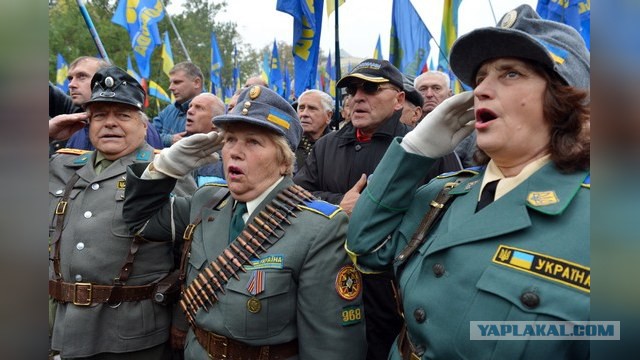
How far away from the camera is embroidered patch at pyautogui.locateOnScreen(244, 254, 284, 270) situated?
2689 mm

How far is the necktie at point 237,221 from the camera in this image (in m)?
2.96

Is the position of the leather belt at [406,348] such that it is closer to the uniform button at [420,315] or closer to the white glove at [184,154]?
the uniform button at [420,315]

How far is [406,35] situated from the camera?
738 cm

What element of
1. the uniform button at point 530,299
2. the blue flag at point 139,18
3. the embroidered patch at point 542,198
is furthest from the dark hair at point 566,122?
the blue flag at point 139,18

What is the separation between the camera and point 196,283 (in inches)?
111

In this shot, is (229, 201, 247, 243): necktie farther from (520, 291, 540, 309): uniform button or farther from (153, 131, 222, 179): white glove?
(520, 291, 540, 309): uniform button

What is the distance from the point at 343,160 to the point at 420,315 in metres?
2.12

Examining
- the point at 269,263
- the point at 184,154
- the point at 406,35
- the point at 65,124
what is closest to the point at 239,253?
the point at 269,263

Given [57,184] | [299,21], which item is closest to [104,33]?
[299,21]

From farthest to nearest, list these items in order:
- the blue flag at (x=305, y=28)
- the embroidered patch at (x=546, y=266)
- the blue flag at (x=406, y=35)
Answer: the blue flag at (x=406, y=35) < the blue flag at (x=305, y=28) < the embroidered patch at (x=546, y=266)

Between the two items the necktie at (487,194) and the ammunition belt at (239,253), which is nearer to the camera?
the necktie at (487,194)

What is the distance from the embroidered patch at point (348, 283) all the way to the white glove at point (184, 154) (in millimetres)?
1181

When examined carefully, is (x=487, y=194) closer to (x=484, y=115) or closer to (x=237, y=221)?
(x=484, y=115)

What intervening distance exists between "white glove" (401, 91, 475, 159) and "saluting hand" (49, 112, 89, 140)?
2.54 meters
